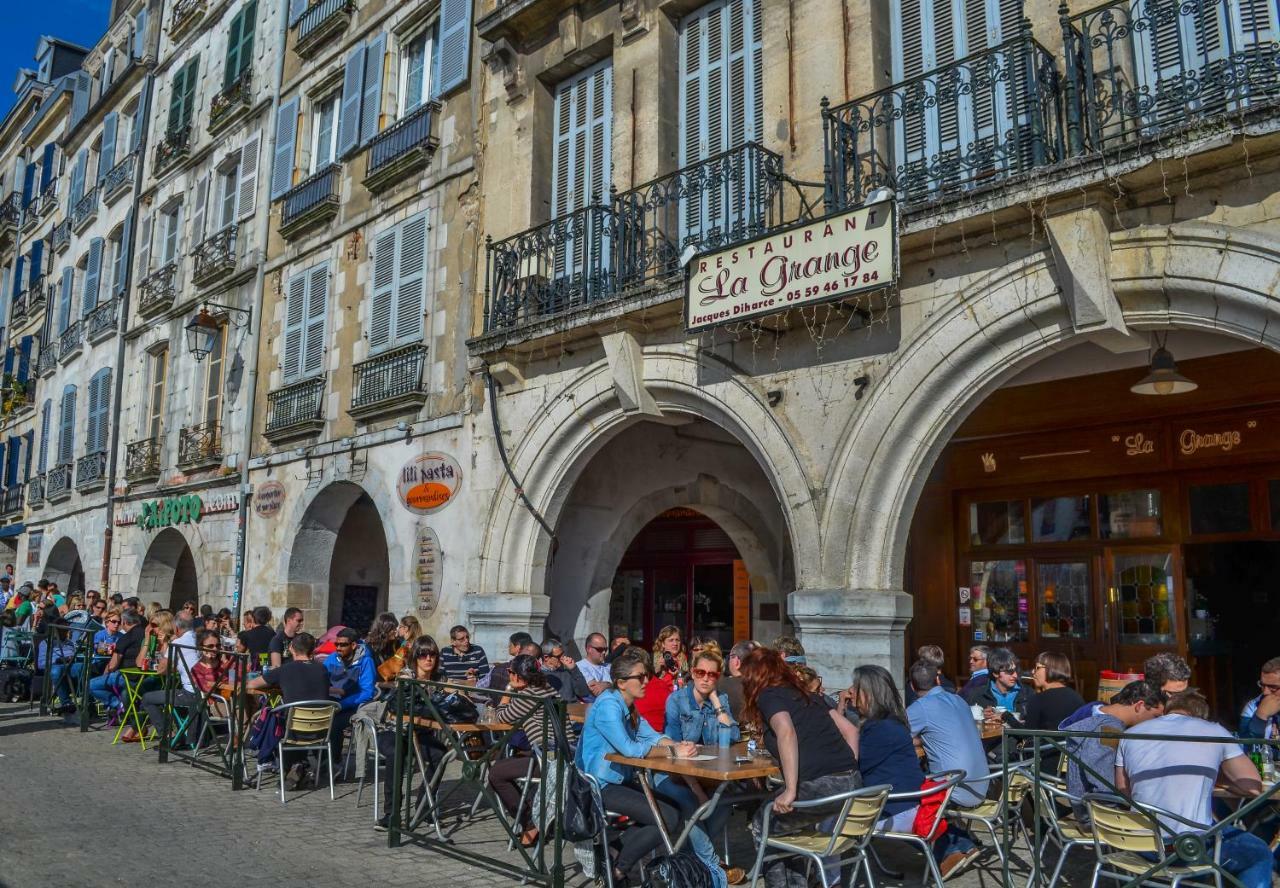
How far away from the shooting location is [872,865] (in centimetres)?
606

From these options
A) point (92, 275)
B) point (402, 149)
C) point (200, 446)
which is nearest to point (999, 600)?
point (402, 149)

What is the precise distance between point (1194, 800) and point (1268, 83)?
153 inches

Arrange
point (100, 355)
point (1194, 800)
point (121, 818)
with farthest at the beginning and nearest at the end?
point (100, 355) → point (121, 818) → point (1194, 800)

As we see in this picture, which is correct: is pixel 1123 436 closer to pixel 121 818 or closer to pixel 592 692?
pixel 592 692

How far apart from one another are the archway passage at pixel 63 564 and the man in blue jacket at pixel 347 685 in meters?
15.5

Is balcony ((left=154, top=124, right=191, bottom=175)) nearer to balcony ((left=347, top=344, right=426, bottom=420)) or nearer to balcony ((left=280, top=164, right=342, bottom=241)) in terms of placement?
balcony ((left=280, top=164, right=342, bottom=241))

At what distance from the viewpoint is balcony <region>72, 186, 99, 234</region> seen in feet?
73.6

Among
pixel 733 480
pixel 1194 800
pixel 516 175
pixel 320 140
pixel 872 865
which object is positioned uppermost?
pixel 320 140

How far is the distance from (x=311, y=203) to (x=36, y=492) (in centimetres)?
1345

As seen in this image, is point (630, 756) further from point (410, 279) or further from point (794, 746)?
point (410, 279)

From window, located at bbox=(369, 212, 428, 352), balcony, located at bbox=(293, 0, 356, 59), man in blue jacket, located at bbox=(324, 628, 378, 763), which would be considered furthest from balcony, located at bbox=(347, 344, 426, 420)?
balcony, located at bbox=(293, 0, 356, 59)

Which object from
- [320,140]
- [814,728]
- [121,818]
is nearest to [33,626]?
[320,140]

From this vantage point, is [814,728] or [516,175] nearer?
[814,728]

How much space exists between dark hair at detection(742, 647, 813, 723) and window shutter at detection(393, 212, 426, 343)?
7770 mm
